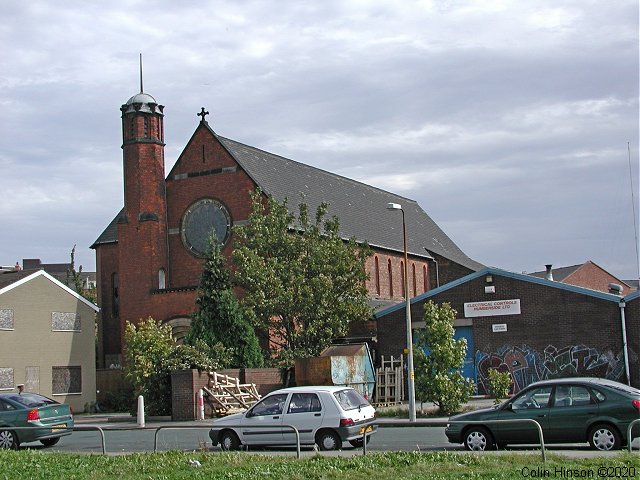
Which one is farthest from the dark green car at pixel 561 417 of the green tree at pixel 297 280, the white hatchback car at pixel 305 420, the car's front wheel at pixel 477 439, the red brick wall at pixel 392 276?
the red brick wall at pixel 392 276

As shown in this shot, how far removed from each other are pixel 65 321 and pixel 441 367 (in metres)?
24.3

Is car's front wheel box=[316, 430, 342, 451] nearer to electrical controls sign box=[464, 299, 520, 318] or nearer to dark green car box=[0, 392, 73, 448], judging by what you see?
dark green car box=[0, 392, 73, 448]

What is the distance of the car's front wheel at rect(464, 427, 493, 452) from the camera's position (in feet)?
57.0

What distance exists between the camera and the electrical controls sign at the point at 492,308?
39938 millimetres

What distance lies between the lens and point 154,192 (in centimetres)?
5056

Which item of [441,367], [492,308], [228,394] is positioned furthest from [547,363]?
[228,394]

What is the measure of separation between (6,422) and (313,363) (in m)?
16.6

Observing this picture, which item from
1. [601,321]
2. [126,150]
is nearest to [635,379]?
[601,321]

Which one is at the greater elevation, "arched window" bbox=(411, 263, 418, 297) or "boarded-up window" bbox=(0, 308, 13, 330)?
"arched window" bbox=(411, 263, 418, 297)

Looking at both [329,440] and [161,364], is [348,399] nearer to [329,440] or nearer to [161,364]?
[329,440]

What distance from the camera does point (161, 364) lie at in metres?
36.2

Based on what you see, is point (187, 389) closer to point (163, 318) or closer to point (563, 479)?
Result: point (163, 318)

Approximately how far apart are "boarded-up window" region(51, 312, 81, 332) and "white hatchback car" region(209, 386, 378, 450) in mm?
28623

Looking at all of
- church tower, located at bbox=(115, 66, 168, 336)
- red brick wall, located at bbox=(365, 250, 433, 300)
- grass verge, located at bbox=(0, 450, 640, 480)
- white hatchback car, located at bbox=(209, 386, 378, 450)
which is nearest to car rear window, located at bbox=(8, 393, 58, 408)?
white hatchback car, located at bbox=(209, 386, 378, 450)
